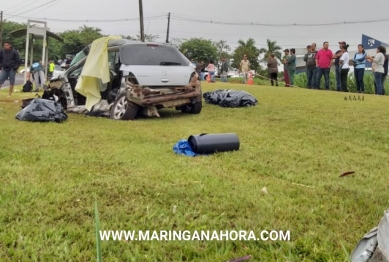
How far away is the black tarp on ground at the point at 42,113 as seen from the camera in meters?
6.98

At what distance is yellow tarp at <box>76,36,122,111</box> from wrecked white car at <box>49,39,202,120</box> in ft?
0.21

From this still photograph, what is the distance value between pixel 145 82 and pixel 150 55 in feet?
2.50

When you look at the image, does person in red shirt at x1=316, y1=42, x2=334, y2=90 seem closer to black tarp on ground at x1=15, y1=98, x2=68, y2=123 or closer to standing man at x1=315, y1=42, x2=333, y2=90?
standing man at x1=315, y1=42, x2=333, y2=90

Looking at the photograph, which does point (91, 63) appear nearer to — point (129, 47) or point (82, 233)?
point (129, 47)

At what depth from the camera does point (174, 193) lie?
125 inches

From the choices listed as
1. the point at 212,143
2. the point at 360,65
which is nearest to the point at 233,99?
the point at 212,143

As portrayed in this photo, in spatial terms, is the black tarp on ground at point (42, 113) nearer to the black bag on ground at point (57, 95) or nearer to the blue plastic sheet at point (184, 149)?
the black bag on ground at point (57, 95)

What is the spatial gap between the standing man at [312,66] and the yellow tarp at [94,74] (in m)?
8.73

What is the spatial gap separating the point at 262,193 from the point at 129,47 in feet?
18.5

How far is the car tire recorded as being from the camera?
301 inches

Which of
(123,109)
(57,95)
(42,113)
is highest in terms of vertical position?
(57,95)

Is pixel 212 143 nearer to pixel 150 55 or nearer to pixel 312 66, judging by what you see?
pixel 150 55

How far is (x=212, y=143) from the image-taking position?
4.66m

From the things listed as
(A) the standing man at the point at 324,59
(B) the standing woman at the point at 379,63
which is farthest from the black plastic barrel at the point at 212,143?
(A) the standing man at the point at 324,59
